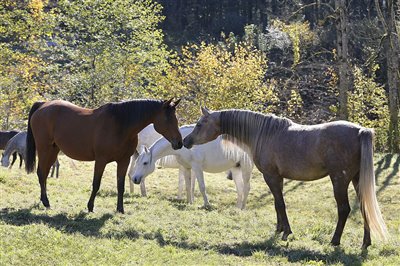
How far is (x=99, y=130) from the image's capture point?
9.61 m

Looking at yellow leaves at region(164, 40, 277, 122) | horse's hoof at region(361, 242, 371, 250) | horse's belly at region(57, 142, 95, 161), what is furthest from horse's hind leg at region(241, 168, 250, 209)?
yellow leaves at region(164, 40, 277, 122)

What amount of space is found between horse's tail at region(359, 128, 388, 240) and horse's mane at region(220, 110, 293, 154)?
57.5 inches

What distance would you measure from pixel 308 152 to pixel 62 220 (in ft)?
14.2

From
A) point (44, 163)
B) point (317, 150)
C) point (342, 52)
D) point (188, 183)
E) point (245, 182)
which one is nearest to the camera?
point (317, 150)

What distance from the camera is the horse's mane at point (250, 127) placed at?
338 inches

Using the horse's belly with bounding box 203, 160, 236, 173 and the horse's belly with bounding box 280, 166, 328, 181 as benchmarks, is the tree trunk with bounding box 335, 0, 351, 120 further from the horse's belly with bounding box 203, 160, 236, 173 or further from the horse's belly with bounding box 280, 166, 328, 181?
the horse's belly with bounding box 280, 166, 328, 181

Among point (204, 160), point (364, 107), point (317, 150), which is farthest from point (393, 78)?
point (317, 150)

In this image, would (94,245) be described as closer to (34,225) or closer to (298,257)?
(34,225)

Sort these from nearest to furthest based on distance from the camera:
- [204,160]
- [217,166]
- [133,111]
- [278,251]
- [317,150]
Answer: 1. [278,251]
2. [317,150]
3. [133,111]
4. [204,160]
5. [217,166]

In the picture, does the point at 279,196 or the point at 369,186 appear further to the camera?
the point at 279,196

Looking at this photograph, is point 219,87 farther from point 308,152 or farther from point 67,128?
point 308,152

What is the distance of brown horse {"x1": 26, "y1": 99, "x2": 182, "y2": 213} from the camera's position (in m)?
9.58

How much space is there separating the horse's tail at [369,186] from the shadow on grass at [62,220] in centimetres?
406

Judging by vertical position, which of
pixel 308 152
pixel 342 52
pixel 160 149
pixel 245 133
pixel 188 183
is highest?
pixel 342 52
